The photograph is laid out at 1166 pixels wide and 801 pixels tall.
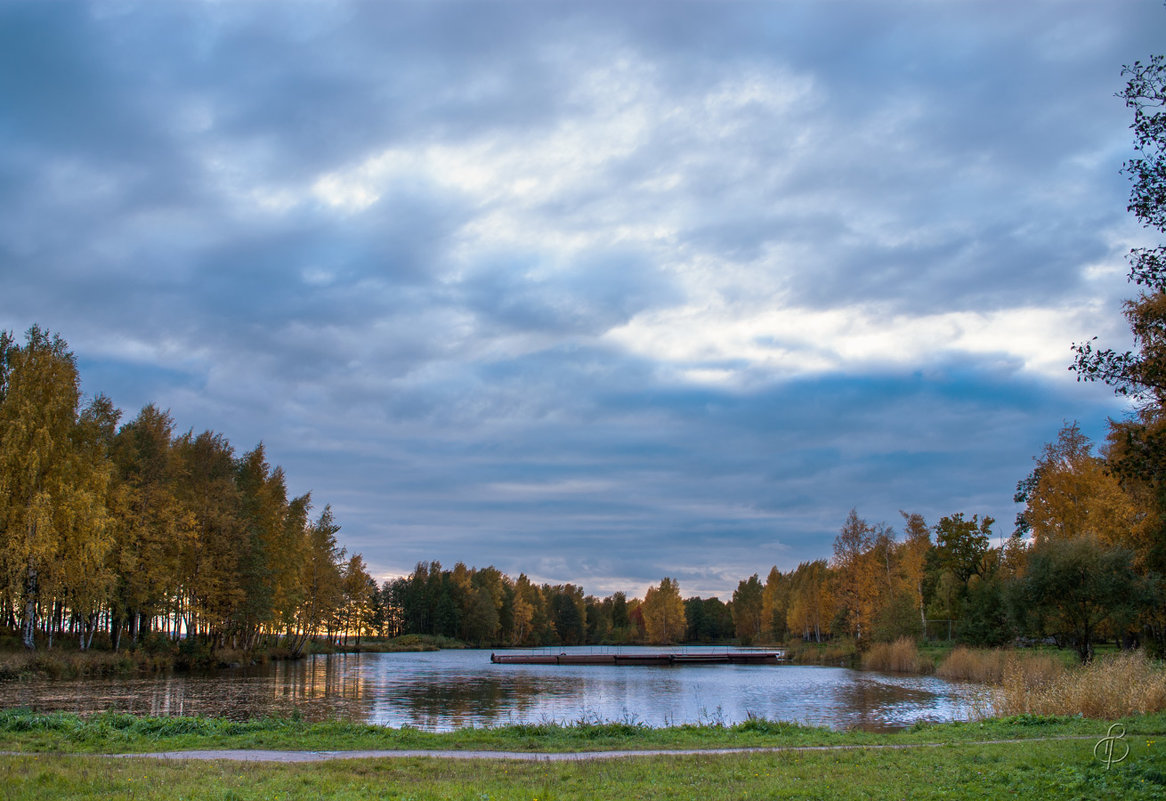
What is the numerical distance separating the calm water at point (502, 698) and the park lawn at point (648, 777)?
11481mm

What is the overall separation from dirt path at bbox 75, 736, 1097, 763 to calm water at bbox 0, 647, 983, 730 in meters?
8.65

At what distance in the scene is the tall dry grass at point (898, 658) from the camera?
2251 inches

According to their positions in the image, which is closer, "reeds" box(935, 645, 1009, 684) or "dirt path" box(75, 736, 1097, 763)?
"dirt path" box(75, 736, 1097, 763)

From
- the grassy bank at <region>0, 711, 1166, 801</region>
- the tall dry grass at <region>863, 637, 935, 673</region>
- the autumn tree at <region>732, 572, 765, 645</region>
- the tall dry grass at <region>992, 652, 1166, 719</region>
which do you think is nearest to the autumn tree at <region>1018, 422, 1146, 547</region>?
the tall dry grass at <region>863, 637, 935, 673</region>

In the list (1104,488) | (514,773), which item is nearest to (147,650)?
(514,773)

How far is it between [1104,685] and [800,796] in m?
16.6

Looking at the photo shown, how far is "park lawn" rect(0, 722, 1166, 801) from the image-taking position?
37.3 feet

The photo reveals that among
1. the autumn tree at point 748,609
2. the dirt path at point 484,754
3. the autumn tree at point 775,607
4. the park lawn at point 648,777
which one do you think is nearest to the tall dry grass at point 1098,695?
the dirt path at point 484,754

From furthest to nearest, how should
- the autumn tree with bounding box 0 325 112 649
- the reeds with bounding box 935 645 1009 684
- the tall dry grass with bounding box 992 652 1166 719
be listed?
1. the reeds with bounding box 935 645 1009 684
2. the autumn tree with bounding box 0 325 112 649
3. the tall dry grass with bounding box 992 652 1166 719

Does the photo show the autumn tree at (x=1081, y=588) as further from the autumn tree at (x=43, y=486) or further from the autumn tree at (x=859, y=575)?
the autumn tree at (x=43, y=486)

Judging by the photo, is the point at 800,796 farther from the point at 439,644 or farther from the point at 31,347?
the point at 439,644

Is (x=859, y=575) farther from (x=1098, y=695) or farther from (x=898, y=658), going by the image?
(x=1098, y=695)

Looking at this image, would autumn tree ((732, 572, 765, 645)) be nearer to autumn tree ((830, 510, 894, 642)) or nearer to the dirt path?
autumn tree ((830, 510, 894, 642))
